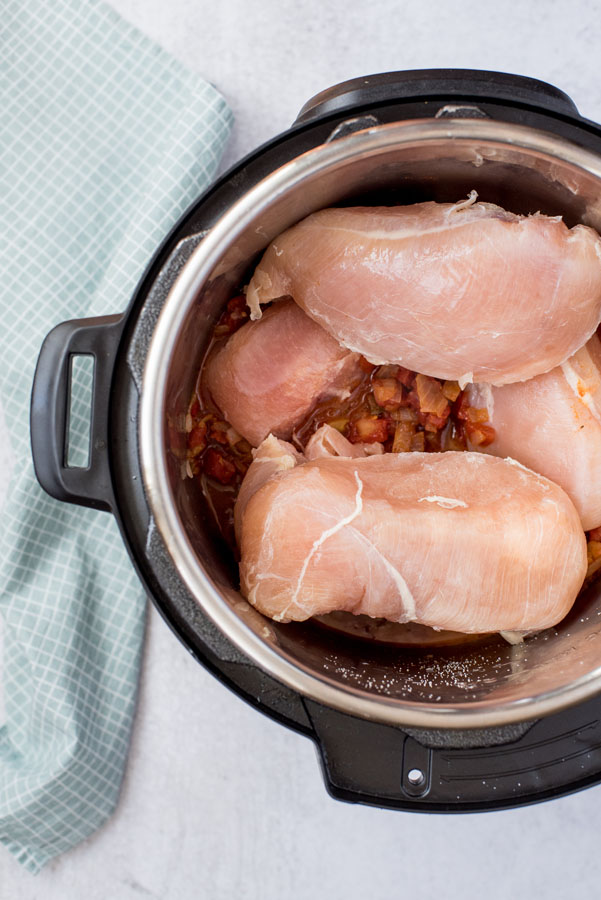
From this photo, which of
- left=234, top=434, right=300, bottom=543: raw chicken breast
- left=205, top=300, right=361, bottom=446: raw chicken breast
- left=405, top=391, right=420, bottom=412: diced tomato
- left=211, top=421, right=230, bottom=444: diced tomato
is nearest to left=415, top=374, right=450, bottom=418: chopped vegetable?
left=405, top=391, right=420, bottom=412: diced tomato

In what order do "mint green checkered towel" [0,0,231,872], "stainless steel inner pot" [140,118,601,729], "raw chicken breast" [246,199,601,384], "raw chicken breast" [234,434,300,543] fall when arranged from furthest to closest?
"mint green checkered towel" [0,0,231,872], "raw chicken breast" [234,434,300,543], "raw chicken breast" [246,199,601,384], "stainless steel inner pot" [140,118,601,729]

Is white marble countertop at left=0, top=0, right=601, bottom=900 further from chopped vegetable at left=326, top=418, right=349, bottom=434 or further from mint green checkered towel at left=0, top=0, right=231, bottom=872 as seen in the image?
chopped vegetable at left=326, top=418, right=349, bottom=434

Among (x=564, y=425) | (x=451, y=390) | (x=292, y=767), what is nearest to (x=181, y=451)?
(x=451, y=390)

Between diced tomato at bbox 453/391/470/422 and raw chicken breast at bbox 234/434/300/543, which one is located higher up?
diced tomato at bbox 453/391/470/422

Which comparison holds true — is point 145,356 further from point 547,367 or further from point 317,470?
point 547,367

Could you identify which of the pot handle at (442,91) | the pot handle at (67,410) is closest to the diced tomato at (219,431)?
the pot handle at (67,410)

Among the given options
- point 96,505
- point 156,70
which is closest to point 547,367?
point 96,505

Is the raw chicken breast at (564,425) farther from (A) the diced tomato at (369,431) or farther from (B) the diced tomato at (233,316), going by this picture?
(B) the diced tomato at (233,316)
